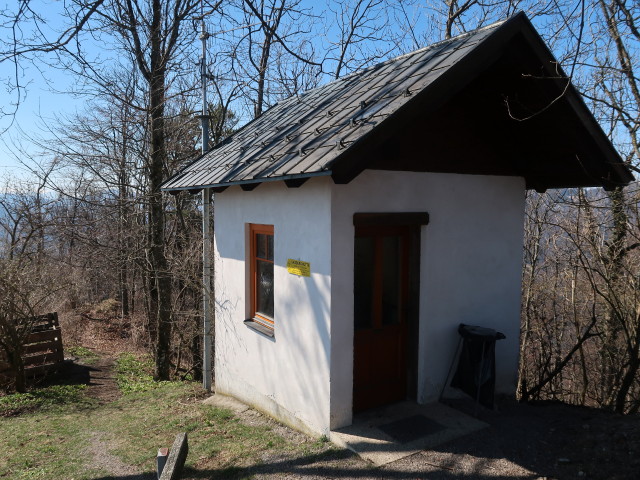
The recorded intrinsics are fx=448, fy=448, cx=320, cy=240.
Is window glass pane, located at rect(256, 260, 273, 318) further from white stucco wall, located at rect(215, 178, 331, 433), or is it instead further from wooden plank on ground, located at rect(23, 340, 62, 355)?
wooden plank on ground, located at rect(23, 340, 62, 355)

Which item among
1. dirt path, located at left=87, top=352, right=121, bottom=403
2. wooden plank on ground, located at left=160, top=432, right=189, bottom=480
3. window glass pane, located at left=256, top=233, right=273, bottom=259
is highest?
window glass pane, located at left=256, top=233, right=273, bottom=259

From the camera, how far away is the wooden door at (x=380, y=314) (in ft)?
17.7

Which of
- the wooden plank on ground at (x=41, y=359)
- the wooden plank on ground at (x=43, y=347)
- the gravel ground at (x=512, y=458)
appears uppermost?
the gravel ground at (x=512, y=458)

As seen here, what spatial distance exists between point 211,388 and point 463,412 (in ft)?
16.1

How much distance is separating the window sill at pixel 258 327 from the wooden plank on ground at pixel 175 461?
1763 millimetres

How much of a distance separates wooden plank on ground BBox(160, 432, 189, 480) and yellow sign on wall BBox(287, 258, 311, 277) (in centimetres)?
214

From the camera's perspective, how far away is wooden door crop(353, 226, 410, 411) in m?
5.41

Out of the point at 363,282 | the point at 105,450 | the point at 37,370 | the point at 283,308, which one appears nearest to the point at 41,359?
the point at 37,370

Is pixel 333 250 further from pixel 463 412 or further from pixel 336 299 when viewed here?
pixel 463 412

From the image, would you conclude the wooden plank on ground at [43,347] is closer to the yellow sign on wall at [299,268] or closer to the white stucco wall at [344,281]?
the white stucco wall at [344,281]

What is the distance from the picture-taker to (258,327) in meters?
6.38

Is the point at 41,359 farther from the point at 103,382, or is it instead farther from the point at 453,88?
the point at 453,88

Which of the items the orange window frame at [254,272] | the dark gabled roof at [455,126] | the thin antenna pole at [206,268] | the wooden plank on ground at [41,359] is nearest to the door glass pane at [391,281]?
the dark gabled roof at [455,126]

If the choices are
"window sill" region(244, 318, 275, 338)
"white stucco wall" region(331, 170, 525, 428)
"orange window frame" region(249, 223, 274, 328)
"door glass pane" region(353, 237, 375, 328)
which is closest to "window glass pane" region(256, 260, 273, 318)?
"orange window frame" region(249, 223, 274, 328)
